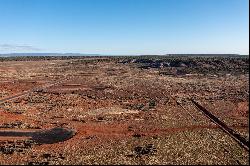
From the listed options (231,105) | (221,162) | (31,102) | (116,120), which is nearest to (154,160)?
(221,162)

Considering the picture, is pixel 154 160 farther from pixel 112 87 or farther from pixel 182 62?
pixel 182 62

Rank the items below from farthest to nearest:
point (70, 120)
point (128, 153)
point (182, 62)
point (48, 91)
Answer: point (182, 62) → point (48, 91) → point (70, 120) → point (128, 153)

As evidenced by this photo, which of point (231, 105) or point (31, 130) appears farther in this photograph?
point (231, 105)

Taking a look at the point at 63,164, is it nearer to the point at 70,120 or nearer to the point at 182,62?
the point at 70,120

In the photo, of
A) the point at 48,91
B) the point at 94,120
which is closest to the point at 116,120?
the point at 94,120

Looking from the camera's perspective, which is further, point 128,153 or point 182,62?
point 182,62

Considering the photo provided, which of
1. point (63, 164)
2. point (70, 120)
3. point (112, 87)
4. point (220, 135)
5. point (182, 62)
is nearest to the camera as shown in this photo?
point (63, 164)

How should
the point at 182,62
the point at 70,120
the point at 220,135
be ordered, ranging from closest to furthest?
1. the point at 220,135
2. the point at 70,120
3. the point at 182,62

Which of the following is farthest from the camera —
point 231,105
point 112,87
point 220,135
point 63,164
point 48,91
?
point 112,87
